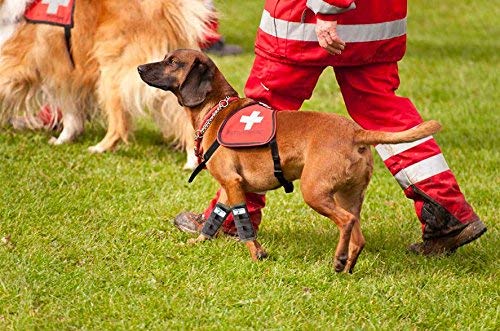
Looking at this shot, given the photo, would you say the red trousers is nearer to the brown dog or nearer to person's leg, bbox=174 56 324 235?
person's leg, bbox=174 56 324 235

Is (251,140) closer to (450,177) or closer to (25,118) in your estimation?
(450,177)

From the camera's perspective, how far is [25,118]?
7.57 m

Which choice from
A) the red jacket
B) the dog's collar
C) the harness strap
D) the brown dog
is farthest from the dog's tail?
the dog's collar

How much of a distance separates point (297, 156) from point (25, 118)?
11.5 ft

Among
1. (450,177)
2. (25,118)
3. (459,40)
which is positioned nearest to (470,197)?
(450,177)

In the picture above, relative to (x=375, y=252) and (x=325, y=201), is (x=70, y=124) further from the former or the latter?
(x=325, y=201)

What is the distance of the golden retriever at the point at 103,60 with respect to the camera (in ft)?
22.6

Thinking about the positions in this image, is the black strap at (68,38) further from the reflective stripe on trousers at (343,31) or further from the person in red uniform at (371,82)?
the reflective stripe on trousers at (343,31)

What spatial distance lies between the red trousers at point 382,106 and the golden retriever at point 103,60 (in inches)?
73.9

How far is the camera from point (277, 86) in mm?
5012

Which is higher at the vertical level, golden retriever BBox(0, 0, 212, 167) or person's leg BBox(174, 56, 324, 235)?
→ person's leg BBox(174, 56, 324, 235)

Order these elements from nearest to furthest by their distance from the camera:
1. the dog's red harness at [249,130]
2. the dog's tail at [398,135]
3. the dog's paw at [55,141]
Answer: the dog's tail at [398,135]
the dog's red harness at [249,130]
the dog's paw at [55,141]

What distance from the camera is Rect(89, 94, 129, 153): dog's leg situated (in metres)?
7.11

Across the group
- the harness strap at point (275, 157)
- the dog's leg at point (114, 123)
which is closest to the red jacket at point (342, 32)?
the harness strap at point (275, 157)
